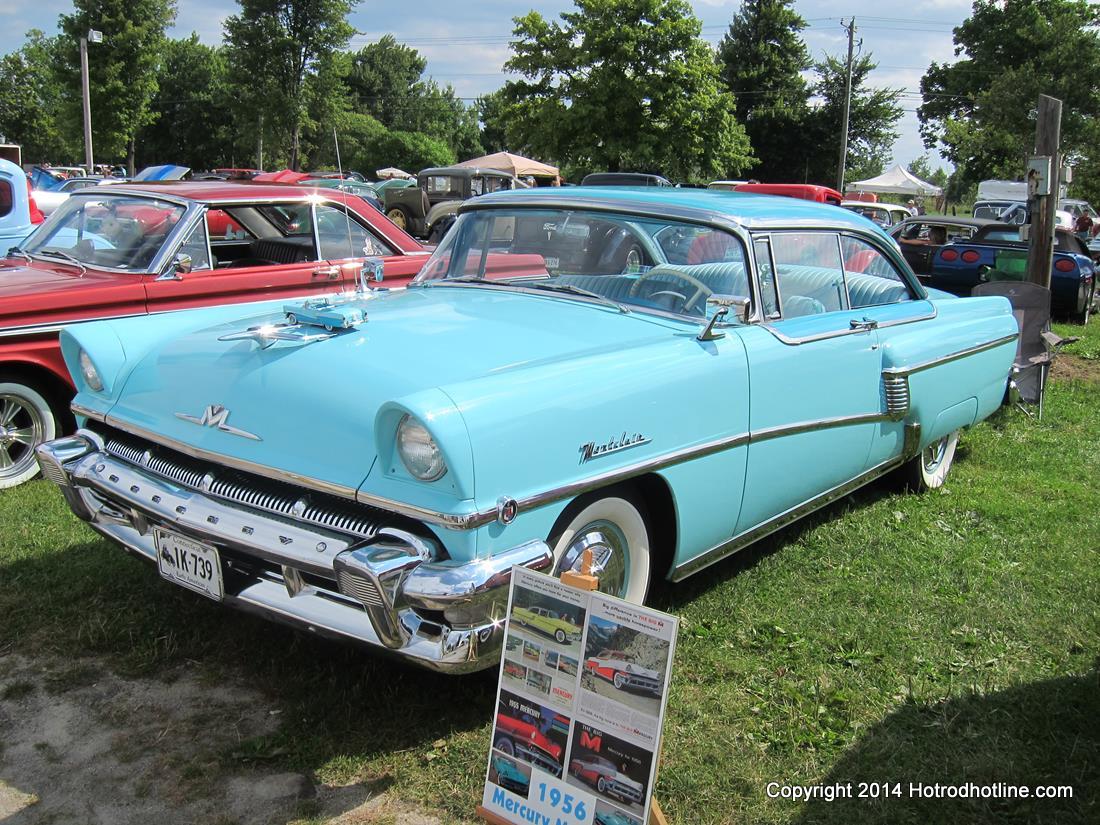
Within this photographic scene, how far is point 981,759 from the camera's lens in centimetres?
271

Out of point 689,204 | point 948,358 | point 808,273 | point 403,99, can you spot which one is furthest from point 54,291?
point 403,99

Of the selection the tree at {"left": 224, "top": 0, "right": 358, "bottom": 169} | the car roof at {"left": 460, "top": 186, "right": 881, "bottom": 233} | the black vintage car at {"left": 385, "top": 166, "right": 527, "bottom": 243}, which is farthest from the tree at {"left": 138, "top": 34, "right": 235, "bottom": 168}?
the car roof at {"left": 460, "top": 186, "right": 881, "bottom": 233}

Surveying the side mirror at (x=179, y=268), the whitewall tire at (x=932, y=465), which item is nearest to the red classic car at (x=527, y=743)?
the whitewall tire at (x=932, y=465)

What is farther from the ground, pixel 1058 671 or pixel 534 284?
pixel 534 284

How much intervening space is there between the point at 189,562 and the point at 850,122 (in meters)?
46.0

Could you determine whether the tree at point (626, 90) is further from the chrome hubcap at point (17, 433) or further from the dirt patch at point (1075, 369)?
the chrome hubcap at point (17, 433)

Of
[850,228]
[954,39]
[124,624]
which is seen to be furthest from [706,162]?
[124,624]

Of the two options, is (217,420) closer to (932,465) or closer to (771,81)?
(932,465)

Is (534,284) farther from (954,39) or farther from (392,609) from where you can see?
(954,39)

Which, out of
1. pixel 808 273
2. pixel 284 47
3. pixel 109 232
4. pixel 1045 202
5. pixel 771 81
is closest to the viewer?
pixel 808 273

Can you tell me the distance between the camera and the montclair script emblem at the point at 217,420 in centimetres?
277

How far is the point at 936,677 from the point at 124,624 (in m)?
2.82

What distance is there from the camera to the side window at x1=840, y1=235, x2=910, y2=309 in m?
4.45

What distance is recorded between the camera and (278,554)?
2559mm
